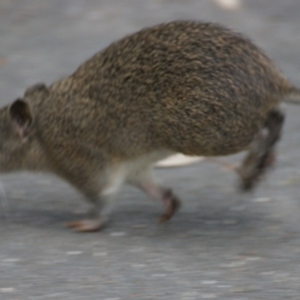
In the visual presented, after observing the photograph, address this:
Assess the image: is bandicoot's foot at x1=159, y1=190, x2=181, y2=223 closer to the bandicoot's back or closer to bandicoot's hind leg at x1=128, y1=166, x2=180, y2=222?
bandicoot's hind leg at x1=128, y1=166, x2=180, y2=222

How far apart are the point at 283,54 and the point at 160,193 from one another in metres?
3.10

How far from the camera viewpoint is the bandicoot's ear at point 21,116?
6855mm

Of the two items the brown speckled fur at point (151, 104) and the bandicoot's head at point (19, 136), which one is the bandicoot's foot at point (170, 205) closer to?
the brown speckled fur at point (151, 104)

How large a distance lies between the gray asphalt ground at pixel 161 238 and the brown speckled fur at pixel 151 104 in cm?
32

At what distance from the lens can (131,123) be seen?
6695 millimetres

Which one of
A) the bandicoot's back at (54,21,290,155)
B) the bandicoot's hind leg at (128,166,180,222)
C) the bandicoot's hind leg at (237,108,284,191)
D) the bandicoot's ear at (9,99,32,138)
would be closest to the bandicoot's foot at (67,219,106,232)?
the bandicoot's hind leg at (128,166,180,222)

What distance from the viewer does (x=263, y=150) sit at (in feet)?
21.5

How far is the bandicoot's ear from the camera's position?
22.5 ft

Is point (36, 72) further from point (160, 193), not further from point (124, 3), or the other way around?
point (160, 193)

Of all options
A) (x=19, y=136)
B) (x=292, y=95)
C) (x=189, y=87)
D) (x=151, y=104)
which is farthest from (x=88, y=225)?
(x=292, y=95)

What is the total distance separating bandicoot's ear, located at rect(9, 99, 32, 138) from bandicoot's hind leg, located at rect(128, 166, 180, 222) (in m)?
0.77

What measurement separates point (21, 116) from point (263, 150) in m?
1.57

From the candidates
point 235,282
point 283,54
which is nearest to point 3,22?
point 283,54

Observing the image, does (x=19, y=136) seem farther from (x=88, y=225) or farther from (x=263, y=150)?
(x=263, y=150)
